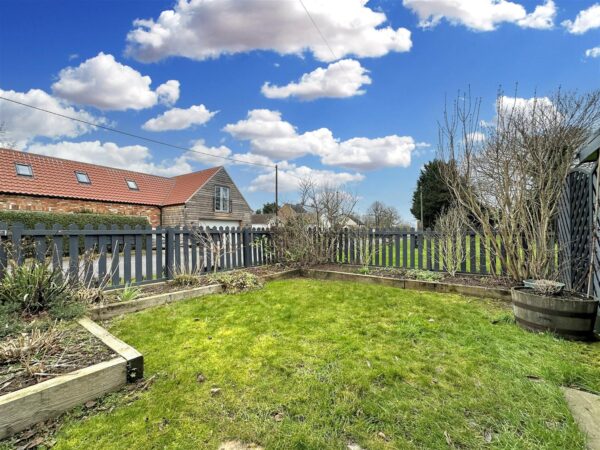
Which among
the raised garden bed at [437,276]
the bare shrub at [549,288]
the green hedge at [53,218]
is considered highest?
the green hedge at [53,218]

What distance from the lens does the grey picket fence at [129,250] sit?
12.7 feet

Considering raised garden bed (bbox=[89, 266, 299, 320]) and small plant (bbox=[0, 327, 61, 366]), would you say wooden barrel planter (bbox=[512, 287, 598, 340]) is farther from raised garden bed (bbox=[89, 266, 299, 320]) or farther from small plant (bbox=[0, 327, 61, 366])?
small plant (bbox=[0, 327, 61, 366])

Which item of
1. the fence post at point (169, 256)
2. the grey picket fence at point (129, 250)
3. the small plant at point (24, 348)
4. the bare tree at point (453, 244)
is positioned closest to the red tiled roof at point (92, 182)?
the grey picket fence at point (129, 250)

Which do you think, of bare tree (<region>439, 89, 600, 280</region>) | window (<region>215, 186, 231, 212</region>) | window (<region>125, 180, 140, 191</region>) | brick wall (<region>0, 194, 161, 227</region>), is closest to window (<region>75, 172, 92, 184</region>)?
brick wall (<region>0, 194, 161, 227</region>)

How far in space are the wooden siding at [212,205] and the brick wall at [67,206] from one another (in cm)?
275

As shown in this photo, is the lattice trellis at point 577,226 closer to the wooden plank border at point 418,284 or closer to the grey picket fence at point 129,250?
the wooden plank border at point 418,284

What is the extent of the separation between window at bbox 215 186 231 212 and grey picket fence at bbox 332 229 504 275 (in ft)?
56.9

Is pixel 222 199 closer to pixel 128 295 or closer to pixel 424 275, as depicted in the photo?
pixel 128 295

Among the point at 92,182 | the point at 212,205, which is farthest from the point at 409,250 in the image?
the point at 92,182

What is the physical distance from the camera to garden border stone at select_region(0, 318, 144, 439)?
1632mm

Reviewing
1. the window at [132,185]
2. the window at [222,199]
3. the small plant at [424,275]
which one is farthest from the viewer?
the window at [222,199]

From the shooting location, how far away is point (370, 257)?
7.16 meters

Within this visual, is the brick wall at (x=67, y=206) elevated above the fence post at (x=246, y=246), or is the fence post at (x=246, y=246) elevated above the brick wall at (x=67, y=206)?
the brick wall at (x=67, y=206)

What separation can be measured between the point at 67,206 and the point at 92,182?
98.0 inches
